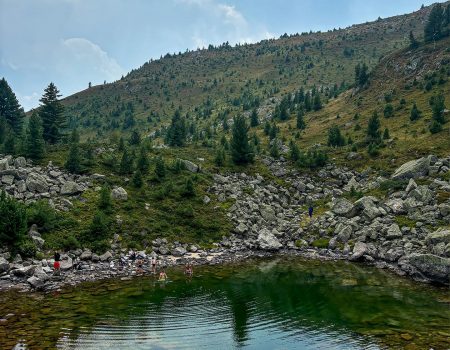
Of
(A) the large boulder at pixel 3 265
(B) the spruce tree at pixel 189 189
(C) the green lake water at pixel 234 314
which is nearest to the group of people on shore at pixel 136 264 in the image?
(C) the green lake water at pixel 234 314

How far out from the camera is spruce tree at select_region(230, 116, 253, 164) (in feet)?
268

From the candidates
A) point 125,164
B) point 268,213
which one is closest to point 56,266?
point 125,164

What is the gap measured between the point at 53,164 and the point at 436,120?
82655mm

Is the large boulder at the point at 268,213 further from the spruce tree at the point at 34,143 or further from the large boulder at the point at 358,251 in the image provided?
the spruce tree at the point at 34,143

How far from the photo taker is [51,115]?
78.4 metres

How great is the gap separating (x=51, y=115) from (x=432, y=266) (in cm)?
7427

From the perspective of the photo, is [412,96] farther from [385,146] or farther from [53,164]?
[53,164]

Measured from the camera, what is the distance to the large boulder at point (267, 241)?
56.0 metres

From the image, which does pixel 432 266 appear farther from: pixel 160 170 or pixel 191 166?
pixel 191 166

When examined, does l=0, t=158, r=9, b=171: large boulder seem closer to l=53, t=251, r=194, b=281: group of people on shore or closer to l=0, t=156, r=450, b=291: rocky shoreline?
l=0, t=156, r=450, b=291: rocky shoreline

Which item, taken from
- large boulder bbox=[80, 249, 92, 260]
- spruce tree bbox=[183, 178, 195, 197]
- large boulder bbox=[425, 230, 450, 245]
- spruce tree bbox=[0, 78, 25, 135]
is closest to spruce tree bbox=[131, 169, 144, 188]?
spruce tree bbox=[183, 178, 195, 197]

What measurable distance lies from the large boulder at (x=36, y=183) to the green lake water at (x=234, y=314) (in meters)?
22.6

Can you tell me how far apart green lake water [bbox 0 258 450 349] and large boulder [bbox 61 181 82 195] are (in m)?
21.6

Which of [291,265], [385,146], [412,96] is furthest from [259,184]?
[412,96]
